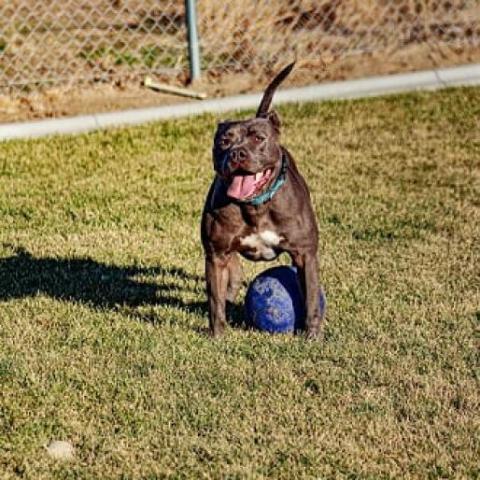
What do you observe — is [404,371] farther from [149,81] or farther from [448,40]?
[448,40]

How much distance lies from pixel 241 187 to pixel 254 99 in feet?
17.0

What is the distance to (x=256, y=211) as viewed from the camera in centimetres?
498

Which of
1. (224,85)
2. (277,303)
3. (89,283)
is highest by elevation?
(277,303)

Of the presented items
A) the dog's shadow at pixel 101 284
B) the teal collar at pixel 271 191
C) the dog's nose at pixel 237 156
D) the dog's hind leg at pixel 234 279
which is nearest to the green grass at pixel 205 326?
the dog's shadow at pixel 101 284

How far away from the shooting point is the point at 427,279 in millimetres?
6137

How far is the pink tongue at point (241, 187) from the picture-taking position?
4789 mm

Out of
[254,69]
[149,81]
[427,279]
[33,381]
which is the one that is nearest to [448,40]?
[254,69]

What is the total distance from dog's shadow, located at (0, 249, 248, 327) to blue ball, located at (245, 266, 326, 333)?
265 millimetres

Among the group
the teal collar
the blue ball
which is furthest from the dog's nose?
the blue ball

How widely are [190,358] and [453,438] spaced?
1307 mm

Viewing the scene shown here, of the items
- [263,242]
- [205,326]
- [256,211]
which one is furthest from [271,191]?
[205,326]

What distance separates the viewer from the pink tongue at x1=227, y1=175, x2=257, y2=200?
479cm

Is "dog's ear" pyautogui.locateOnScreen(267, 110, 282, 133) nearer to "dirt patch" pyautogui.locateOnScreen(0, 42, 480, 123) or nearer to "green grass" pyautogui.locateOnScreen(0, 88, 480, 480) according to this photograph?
"green grass" pyautogui.locateOnScreen(0, 88, 480, 480)

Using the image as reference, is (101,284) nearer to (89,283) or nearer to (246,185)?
(89,283)
